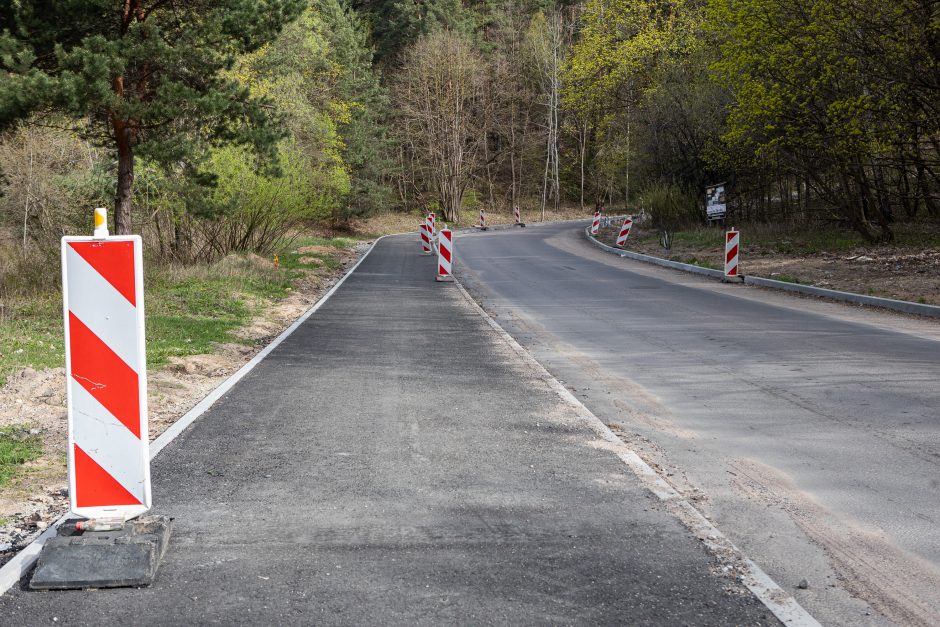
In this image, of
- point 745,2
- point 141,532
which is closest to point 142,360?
point 141,532

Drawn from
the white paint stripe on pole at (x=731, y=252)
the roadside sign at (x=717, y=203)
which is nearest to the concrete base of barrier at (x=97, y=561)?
the white paint stripe on pole at (x=731, y=252)

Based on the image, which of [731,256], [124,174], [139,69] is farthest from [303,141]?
[731,256]

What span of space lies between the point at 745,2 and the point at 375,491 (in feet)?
74.2

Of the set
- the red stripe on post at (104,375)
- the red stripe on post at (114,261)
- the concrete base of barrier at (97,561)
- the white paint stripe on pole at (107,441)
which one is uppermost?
the red stripe on post at (114,261)

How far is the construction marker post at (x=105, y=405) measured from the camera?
384 centimetres

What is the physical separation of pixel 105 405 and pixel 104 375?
0.15 metres

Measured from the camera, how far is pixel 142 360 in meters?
4.02

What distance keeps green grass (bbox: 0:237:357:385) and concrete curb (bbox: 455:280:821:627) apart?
17.3ft

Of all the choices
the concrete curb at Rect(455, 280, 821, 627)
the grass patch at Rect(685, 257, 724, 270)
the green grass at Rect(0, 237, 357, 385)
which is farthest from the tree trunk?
the grass patch at Rect(685, 257, 724, 270)

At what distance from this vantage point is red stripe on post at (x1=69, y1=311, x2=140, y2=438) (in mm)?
3945

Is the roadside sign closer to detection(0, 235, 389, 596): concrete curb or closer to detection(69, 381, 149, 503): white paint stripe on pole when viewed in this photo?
detection(0, 235, 389, 596): concrete curb

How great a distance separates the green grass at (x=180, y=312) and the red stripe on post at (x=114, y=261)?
4643mm

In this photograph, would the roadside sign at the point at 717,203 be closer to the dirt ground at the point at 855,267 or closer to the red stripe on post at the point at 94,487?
the dirt ground at the point at 855,267

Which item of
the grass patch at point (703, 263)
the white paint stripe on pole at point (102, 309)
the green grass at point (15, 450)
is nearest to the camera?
the white paint stripe on pole at point (102, 309)
